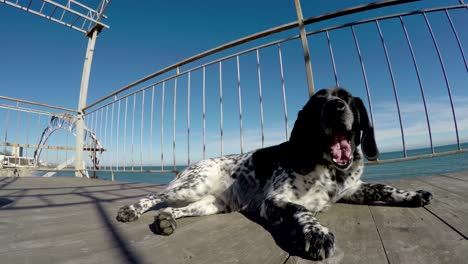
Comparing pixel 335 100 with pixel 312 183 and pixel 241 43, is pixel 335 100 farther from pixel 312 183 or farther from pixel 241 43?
pixel 241 43

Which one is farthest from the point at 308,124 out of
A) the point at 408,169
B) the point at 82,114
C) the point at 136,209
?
the point at 408,169

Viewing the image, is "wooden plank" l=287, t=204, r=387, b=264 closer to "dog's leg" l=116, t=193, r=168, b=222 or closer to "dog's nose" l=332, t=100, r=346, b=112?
"dog's nose" l=332, t=100, r=346, b=112

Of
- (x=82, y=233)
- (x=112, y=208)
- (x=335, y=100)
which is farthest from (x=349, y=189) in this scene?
(x=112, y=208)

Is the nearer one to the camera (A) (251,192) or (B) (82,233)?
(B) (82,233)

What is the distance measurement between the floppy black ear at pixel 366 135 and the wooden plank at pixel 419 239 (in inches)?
17.8

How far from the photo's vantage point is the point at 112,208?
6.66 feet

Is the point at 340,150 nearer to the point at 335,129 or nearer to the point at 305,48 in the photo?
the point at 335,129

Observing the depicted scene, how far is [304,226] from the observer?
106 cm

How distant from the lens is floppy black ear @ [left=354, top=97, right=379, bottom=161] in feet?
5.64

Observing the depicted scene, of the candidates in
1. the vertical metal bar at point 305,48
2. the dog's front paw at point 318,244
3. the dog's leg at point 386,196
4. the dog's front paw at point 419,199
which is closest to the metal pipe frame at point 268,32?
the vertical metal bar at point 305,48

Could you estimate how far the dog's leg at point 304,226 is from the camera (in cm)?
89

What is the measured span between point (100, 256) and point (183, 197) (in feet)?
3.07

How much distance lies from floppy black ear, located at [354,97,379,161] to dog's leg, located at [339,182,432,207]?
23 centimetres

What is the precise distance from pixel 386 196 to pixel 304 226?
3.11 feet
